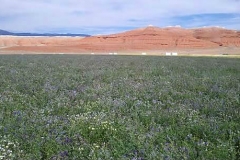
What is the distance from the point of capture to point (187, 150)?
4.38m

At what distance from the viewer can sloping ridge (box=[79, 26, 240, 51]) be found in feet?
A: 379

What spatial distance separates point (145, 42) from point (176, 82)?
113 meters

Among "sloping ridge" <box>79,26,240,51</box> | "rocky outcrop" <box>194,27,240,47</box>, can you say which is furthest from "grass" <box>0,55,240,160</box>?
"rocky outcrop" <box>194,27,240,47</box>

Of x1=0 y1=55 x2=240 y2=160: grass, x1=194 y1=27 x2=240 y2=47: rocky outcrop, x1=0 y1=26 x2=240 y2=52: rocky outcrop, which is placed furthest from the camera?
x1=194 y1=27 x2=240 y2=47: rocky outcrop

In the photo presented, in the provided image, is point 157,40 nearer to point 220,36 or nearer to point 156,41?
point 156,41

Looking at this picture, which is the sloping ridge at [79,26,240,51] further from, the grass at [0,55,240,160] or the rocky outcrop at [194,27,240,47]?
the grass at [0,55,240,160]

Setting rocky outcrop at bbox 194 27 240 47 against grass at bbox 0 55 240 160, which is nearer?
grass at bbox 0 55 240 160

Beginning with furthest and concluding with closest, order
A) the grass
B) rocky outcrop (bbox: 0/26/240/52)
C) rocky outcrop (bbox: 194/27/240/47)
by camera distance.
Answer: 1. rocky outcrop (bbox: 194/27/240/47)
2. rocky outcrop (bbox: 0/26/240/52)
3. the grass

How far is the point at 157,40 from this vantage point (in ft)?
410

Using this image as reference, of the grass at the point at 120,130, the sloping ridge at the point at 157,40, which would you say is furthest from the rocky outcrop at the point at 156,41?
the grass at the point at 120,130

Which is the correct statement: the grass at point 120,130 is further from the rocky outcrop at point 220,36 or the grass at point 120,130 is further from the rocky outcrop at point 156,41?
the rocky outcrop at point 220,36

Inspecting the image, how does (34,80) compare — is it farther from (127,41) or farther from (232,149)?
(127,41)

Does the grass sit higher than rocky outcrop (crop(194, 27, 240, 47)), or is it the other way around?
rocky outcrop (crop(194, 27, 240, 47))

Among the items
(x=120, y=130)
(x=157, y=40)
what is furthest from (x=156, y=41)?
(x=120, y=130)
